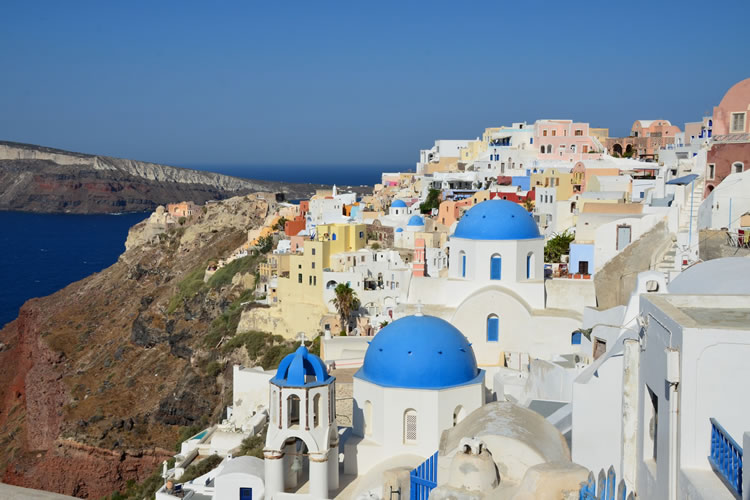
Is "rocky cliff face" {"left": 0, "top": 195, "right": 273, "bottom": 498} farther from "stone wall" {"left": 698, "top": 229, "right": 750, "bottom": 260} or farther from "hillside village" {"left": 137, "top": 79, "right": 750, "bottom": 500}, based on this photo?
"stone wall" {"left": 698, "top": 229, "right": 750, "bottom": 260}

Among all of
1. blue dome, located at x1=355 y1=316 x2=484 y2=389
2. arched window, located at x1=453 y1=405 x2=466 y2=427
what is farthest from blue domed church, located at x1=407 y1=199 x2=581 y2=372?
arched window, located at x1=453 y1=405 x2=466 y2=427

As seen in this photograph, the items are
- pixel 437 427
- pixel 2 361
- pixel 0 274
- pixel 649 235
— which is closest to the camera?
pixel 437 427

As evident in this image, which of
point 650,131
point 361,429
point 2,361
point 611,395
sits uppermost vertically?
point 650,131

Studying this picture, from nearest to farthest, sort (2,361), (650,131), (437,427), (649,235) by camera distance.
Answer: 1. (437,427)
2. (649,235)
3. (650,131)
4. (2,361)

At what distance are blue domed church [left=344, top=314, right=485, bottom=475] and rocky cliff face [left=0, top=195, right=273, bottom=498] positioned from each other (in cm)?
2184

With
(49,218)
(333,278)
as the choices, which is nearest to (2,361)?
(333,278)

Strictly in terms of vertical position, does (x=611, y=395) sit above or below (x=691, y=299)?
below

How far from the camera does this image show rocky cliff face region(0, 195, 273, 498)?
3734 centimetres

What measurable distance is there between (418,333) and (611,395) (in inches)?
201

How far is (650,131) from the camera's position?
52.7m

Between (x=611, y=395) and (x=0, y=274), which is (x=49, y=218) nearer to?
(x=0, y=274)

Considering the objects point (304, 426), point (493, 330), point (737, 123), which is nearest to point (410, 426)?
point (304, 426)

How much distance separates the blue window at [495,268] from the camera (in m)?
20.2

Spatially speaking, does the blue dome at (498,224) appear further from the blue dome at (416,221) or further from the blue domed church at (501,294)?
the blue dome at (416,221)
